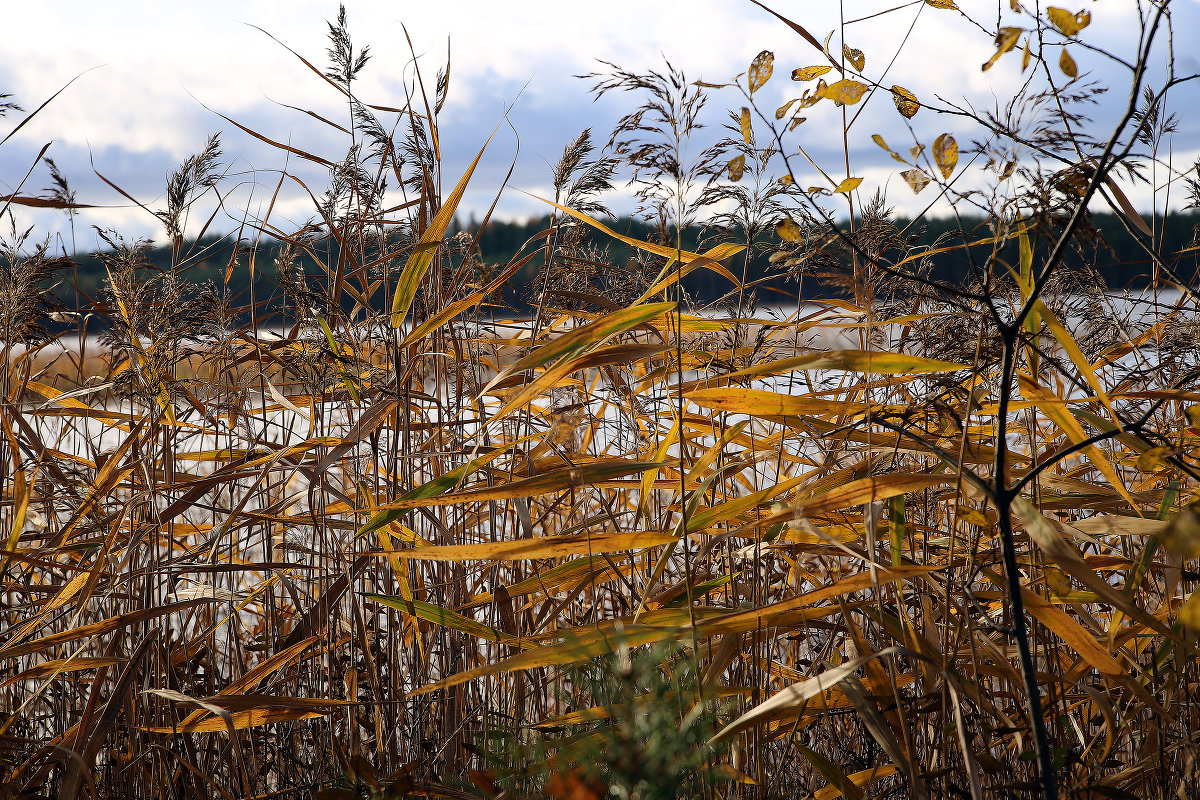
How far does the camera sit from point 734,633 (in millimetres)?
1295

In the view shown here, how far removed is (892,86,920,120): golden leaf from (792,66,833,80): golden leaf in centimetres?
11

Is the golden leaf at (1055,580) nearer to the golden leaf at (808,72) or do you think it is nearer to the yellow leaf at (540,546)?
the yellow leaf at (540,546)

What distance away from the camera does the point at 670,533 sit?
1266 millimetres

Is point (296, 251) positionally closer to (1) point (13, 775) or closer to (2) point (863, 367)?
(1) point (13, 775)

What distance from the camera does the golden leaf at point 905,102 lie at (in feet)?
4.02

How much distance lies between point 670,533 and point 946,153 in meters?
0.67

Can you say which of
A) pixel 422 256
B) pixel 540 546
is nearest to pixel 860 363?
pixel 540 546

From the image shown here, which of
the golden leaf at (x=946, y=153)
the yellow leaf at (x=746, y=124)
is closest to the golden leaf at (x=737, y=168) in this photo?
the yellow leaf at (x=746, y=124)

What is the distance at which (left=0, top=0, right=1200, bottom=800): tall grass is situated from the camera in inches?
45.3

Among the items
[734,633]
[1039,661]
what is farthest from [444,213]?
[1039,661]

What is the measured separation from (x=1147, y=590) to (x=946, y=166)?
1309 mm

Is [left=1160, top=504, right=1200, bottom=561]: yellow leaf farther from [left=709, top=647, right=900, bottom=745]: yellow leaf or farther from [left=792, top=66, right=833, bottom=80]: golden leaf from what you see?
[left=792, top=66, right=833, bottom=80]: golden leaf

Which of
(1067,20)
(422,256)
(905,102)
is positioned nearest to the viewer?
(1067,20)

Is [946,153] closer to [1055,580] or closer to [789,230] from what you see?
[789,230]
